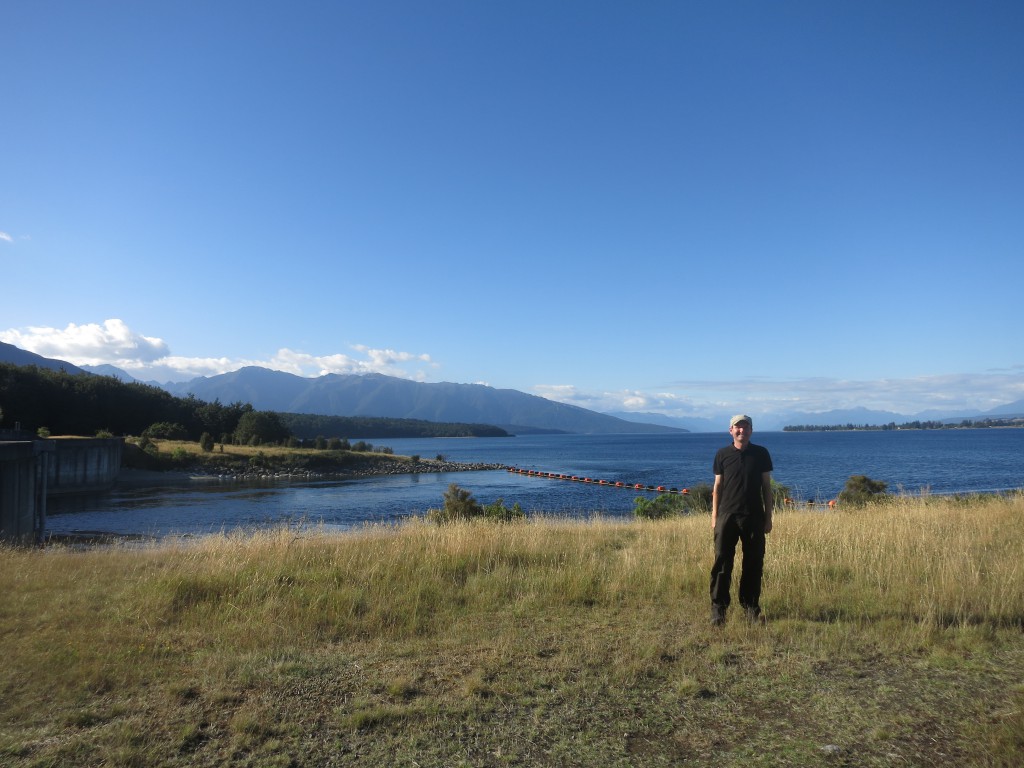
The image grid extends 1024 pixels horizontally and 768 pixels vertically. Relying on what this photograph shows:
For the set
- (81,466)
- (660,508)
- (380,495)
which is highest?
(660,508)

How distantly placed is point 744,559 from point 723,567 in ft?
0.96

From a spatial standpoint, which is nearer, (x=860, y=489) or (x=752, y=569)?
(x=752, y=569)

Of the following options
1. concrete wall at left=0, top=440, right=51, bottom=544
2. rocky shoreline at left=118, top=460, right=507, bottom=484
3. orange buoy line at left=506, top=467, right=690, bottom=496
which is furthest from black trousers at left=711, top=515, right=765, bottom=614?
rocky shoreline at left=118, top=460, right=507, bottom=484

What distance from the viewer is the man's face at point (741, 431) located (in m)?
6.13

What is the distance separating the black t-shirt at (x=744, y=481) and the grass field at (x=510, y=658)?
1.09m

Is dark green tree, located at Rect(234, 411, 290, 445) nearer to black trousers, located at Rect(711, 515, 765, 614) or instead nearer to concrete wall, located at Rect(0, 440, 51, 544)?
concrete wall, located at Rect(0, 440, 51, 544)

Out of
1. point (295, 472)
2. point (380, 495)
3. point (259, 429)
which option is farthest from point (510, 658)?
point (259, 429)

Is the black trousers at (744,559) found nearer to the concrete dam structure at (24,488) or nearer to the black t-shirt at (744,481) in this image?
the black t-shirt at (744,481)

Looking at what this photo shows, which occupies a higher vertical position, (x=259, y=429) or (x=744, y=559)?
(x=744, y=559)

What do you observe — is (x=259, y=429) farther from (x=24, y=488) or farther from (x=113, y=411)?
(x=24, y=488)

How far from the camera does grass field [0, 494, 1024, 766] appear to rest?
372cm

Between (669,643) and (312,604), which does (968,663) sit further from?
(312,604)

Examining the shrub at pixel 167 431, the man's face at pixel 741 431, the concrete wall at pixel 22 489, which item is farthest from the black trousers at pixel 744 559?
the shrub at pixel 167 431

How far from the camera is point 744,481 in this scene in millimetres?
6008
